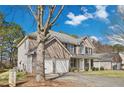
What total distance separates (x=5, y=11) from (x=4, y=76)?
5.19 ft

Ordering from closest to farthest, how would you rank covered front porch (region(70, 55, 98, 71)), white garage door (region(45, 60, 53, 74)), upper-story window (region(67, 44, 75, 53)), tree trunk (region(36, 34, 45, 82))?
tree trunk (region(36, 34, 45, 82))
white garage door (region(45, 60, 53, 74))
covered front porch (region(70, 55, 98, 71))
upper-story window (region(67, 44, 75, 53))

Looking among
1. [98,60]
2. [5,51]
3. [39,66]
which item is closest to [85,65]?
[98,60]

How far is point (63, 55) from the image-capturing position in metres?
10.0

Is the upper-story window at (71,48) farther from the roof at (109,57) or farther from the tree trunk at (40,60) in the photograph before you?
the tree trunk at (40,60)

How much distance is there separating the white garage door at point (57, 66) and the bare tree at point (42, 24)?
14 cm

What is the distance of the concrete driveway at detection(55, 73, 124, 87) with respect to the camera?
8.99m

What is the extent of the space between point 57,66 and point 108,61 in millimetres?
1337

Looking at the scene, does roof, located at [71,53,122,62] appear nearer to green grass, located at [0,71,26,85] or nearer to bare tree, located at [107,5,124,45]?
bare tree, located at [107,5,124,45]

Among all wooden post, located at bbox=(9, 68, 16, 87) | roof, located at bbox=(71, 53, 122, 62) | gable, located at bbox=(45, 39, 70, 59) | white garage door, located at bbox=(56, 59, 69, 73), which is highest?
gable, located at bbox=(45, 39, 70, 59)

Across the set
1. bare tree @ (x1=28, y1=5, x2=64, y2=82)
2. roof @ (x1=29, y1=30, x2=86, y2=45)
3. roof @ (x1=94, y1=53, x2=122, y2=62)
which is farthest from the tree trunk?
roof @ (x1=94, y1=53, x2=122, y2=62)

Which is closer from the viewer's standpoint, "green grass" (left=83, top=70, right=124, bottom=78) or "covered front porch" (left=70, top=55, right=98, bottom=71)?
"green grass" (left=83, top=70, right=124, bottom=78)

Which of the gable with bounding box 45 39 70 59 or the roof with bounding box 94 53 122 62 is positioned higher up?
the gable with bounding box 45 39 70 59

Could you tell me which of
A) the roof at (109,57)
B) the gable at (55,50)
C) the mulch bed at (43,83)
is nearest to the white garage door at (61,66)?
the gable at (55,50)

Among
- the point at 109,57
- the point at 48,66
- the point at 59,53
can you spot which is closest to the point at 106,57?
the point at 109,57
